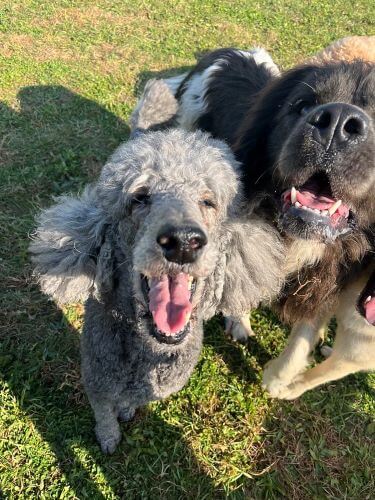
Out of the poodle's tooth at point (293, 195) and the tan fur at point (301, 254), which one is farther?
the tan fur at point (301, 254)

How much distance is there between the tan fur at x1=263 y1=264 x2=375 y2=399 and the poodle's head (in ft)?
1.99

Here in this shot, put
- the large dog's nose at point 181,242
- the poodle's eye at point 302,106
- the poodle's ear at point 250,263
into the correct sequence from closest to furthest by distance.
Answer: the large dog's nose at point 181,242
the poodle's eye at point 302,106
the poodle's ear at point 250,263

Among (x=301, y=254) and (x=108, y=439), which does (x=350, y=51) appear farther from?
(x=108, y=439)

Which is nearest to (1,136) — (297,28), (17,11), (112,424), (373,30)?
(17,11)

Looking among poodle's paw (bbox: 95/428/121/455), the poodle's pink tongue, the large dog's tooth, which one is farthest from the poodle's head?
poodle's paw (bbox: 95/428/121/455)

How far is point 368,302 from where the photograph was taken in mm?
1845

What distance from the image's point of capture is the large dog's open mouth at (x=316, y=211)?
1590 millimetres

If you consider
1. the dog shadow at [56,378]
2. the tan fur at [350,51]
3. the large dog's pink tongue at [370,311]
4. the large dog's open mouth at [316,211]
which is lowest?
the dog shadow at [56,378]

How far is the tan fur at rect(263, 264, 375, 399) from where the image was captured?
195 centimetres

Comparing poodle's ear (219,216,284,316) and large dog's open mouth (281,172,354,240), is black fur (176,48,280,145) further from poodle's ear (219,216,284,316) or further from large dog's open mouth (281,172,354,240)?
large dog's open mouth (281,172,354,240)

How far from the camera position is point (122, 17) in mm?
4879

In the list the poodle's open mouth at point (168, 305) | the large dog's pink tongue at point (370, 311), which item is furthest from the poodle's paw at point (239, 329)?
the poodle's open mouth at point (168, 305)

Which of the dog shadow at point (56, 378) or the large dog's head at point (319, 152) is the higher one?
the large dog's head at point (319, 152)

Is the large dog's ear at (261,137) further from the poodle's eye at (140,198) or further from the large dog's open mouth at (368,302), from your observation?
the large dog's open mouth at (368,302)
